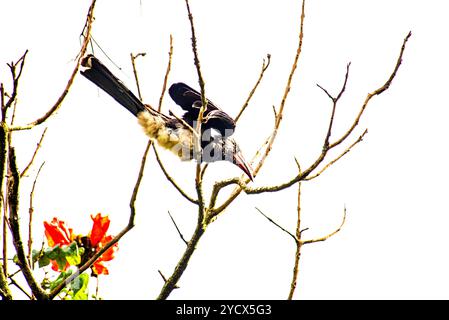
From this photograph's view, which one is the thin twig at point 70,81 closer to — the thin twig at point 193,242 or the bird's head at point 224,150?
the thin twig at point 193,242

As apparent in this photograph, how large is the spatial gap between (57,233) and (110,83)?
1.29 m

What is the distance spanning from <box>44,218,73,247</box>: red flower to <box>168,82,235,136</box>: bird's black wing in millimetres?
1445

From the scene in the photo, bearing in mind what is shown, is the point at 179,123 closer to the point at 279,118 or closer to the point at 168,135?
the point at 168,135

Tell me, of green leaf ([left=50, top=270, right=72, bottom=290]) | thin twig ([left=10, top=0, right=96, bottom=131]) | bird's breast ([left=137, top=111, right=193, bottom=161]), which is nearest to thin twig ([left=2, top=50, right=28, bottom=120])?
thin twig ([left=10, top=0, right=96, bottom=131])

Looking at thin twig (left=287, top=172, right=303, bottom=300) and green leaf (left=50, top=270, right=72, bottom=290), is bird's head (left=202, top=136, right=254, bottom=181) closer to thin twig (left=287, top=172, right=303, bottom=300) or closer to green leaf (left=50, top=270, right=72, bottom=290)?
thin twig (left=287, top=172, right=303, bottom=300)

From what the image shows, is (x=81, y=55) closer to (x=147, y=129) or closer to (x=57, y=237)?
(x=57, y=237)

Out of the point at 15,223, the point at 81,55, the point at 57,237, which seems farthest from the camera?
the point at 57,237

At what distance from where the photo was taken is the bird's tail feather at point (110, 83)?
11.8ft

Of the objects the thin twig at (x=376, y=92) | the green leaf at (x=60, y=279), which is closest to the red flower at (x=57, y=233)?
the green leaf at (x=60, y=279)

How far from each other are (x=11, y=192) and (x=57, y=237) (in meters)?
0.77

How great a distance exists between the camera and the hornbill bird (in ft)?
12.4
